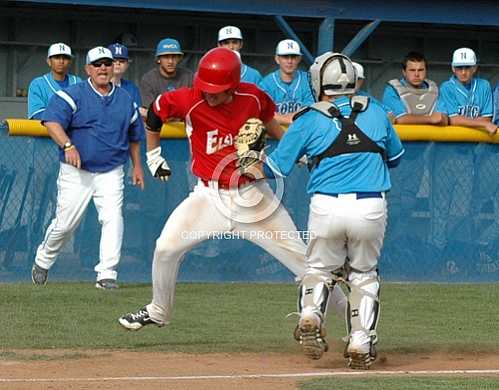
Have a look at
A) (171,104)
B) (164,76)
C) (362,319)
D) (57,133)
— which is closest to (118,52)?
(164,76)

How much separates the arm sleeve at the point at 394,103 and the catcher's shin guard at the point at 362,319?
6.20m

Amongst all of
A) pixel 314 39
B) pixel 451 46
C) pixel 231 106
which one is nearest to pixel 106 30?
pixel 314 39

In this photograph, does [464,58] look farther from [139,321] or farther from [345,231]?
[345,231]

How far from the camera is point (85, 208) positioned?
12945 millimetres

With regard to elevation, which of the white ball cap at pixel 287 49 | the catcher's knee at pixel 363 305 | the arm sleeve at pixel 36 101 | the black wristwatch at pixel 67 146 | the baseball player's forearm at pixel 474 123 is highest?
the white ball cap at pixel 287 49

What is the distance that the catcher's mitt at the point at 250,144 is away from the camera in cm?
862

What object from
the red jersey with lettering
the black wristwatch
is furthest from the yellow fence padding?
the red jersey with lettering

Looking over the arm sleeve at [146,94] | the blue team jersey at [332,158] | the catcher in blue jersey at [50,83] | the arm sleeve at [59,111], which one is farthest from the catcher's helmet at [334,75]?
the arm sleeve at [146,94]

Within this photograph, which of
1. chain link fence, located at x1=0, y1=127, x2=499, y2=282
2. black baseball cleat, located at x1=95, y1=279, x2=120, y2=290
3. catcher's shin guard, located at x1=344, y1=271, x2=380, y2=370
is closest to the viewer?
catcher's shin guard, located at x1=344, y1=271, x2=380, y2=370

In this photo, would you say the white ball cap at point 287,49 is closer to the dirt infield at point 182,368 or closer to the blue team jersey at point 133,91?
the blue team jersey at point 133,91

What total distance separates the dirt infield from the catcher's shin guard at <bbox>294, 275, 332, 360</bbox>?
17 centimetres

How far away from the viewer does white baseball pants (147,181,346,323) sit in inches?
356

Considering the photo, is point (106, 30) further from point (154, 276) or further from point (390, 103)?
point (154, 276)

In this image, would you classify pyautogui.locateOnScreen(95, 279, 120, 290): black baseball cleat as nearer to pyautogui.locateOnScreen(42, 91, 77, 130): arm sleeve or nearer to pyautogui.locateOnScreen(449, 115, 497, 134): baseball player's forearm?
pyautogui.locateOnScreen(42, 91, 77, 130): arm sleeve
